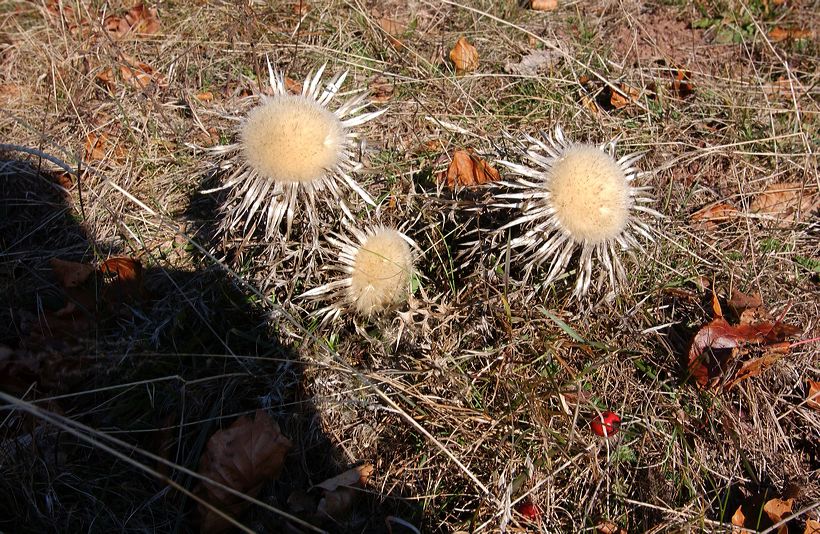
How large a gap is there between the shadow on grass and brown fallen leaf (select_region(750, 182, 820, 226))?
77.8 inches

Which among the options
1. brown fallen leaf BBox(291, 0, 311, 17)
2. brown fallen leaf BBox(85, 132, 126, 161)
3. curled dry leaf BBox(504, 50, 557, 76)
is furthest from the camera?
brown fallen leaf BBox(291, 0, 311, 17)

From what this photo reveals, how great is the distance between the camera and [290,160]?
1.68m

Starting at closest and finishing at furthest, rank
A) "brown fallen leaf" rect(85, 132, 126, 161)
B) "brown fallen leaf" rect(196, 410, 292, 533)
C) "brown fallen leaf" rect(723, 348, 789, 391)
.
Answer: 1. "brown fallen leaf" rect(196, 410, 292, 533)
2. "brown fallen leaf" rect(723, 348, 789, 391)
3. "brown fallen leaf" rect(85, 132, 126, 161)

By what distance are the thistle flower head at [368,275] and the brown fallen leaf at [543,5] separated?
1.97 m

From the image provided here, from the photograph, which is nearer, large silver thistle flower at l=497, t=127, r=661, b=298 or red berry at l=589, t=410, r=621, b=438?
large silver thistle flower at l=497, t=127, r=661, b=298

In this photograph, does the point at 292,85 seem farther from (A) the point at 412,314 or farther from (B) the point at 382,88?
(A) the point at 412,314

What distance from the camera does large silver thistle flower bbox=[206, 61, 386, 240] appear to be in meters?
1.69

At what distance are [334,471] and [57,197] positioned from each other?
1.67 m

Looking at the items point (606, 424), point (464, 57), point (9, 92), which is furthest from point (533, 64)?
point (9, 92)

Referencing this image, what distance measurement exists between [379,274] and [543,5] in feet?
7.09

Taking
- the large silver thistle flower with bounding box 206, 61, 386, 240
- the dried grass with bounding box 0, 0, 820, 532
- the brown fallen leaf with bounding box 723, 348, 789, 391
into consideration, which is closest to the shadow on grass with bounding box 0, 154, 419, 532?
the dried grass with bounding box 0, 0, 820, 532

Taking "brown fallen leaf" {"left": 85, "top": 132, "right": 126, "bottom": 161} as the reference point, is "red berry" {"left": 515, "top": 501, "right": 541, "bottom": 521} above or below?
below

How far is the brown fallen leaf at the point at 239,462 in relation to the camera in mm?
1659

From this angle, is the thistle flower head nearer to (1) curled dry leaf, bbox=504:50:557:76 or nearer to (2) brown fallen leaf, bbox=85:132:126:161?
(2) brown fallen leaf, bbox=85:132:126:161
